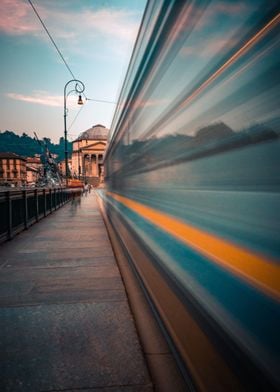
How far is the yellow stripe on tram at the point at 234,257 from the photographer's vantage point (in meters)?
A: 0.88

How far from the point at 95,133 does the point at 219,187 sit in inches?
4451

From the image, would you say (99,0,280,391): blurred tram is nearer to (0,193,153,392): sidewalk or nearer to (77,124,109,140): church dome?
(0,193,153,392): sidewalk

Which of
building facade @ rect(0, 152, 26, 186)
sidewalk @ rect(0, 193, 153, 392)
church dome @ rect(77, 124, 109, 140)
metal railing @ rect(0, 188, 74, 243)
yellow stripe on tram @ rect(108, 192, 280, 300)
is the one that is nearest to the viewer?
yellow stripe on tram @ rect(108, 192, 280, 300)

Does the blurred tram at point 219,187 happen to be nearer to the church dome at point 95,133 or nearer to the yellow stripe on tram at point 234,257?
the yellow stripe on tram at point 234,257

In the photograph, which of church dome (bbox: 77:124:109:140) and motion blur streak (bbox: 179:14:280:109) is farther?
church dome (bbox: 77:124:109:140)

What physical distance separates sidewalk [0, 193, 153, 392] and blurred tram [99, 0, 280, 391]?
0.35 metres

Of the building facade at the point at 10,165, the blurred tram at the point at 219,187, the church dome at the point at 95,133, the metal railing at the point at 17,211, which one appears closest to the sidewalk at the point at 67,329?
the blurred tram at the point at 219,187

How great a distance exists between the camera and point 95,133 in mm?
111375

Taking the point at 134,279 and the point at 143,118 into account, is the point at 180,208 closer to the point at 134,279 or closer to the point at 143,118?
the point at 143,118

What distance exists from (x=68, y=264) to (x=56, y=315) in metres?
1.77

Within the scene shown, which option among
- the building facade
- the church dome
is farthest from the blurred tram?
the building facade

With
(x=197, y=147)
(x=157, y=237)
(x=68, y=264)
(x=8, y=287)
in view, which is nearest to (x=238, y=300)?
(x=197, y=147)

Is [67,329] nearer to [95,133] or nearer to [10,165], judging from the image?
[95,133]

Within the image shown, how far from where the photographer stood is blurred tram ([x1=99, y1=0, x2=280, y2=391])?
903mm
